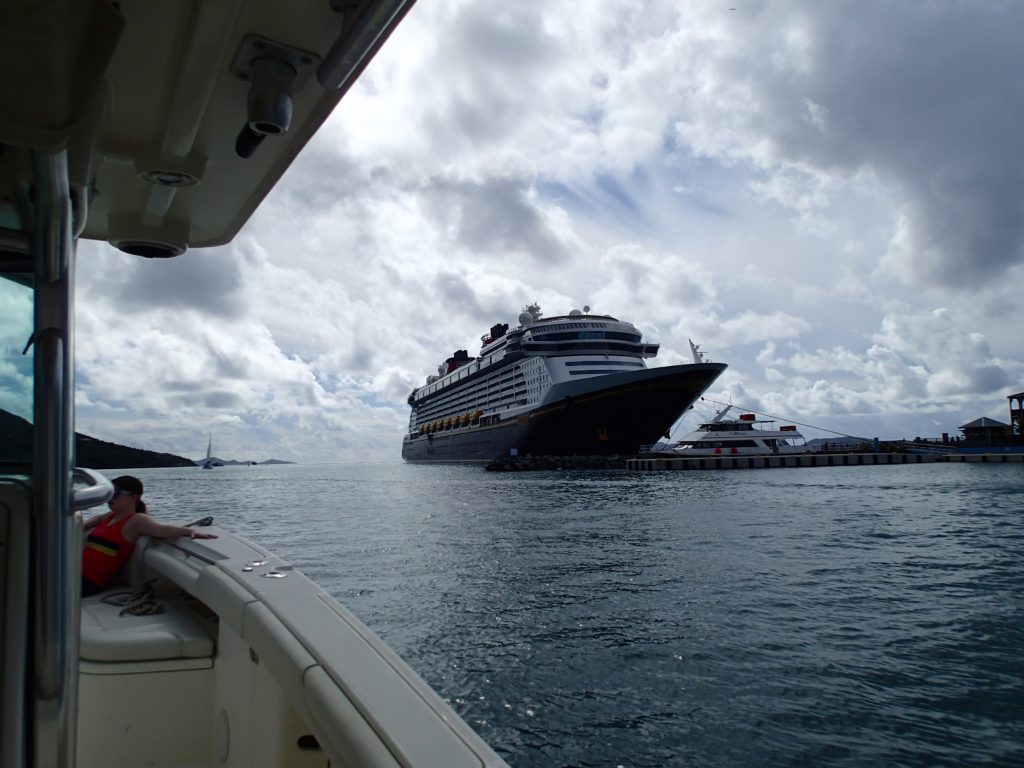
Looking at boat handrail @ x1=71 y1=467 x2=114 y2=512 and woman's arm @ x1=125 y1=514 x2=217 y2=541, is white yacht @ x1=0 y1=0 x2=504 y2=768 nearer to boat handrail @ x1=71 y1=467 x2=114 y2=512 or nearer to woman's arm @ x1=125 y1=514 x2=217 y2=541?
boat handrail @ x1=71 y1=467 x2=114 y2=512

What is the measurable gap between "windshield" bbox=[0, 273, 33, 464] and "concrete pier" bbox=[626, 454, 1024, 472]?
3953 centimetres

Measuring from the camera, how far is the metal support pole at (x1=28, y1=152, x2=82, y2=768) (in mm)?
1213

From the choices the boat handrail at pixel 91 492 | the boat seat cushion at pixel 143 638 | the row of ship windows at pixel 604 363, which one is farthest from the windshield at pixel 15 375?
the row of ship windows at pixel 604 363

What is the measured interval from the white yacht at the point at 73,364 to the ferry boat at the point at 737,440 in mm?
44062

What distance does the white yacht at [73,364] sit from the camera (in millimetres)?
1192

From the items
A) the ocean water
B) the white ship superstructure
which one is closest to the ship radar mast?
the white ship superstructure

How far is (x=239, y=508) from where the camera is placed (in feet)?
73.8

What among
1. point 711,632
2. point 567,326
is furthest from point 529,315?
point 711,632

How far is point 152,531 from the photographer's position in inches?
133

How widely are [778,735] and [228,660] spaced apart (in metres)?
3.26

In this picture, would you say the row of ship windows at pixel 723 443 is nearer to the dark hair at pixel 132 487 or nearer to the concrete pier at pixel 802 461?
the concrete pier at pixel 802 461

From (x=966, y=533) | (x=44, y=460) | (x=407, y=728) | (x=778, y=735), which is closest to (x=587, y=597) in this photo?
(x=778, y=735)

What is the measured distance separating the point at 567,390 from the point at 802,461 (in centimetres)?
1772

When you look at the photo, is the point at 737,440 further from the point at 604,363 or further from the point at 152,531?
the point at 152,531
